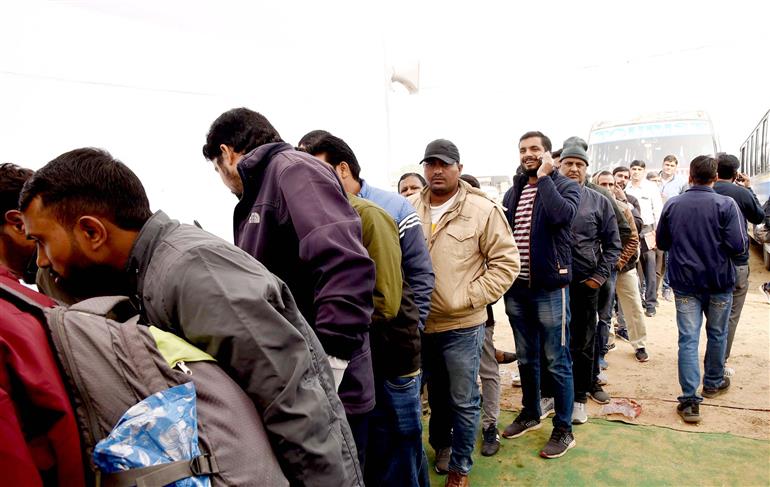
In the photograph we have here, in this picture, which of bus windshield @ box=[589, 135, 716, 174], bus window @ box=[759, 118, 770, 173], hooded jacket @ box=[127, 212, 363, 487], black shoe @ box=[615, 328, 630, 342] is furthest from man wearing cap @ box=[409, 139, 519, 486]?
bus window @ box=[759, 118, 770, 173]

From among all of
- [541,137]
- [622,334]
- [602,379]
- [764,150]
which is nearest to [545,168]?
[541,137]

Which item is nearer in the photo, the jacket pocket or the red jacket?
the red jacket

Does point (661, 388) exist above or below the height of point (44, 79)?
below

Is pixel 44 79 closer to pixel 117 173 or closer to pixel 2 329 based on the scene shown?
pixel 117 173

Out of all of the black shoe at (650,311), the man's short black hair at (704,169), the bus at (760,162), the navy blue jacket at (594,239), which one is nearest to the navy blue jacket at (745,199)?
the man's short black hair at (704,169)

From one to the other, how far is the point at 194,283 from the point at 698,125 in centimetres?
1191

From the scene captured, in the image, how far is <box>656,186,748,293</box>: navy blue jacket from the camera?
325 cm

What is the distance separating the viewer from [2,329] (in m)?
0.67

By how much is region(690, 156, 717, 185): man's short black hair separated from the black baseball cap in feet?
6.30

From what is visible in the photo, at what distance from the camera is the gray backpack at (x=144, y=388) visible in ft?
2.39

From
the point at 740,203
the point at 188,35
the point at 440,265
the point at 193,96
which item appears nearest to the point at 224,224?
the point at 193,96

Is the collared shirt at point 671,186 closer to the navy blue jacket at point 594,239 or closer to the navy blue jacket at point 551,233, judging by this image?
the navy blue jacket at point 594,239

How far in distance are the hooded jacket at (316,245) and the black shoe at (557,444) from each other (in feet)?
5.75

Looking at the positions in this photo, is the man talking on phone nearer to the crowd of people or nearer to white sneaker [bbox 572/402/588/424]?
the crowd of people
